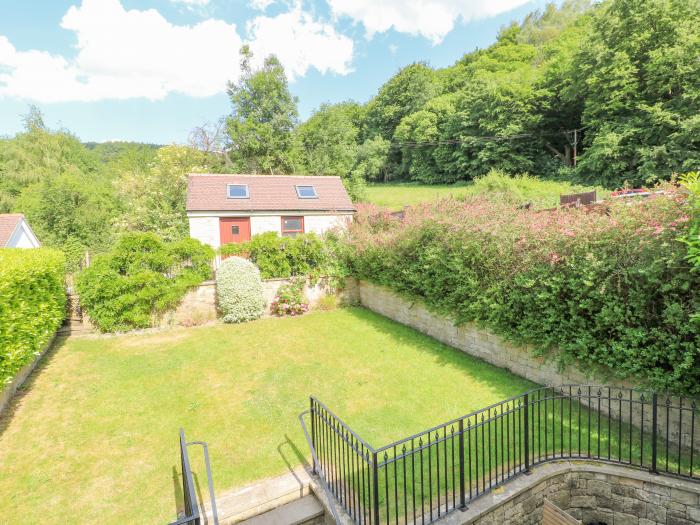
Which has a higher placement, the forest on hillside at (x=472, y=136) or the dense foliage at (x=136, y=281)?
the forest on hillside at (x=472, y=136)

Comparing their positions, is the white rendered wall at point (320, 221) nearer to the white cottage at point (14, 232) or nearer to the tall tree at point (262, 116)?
the tall tree at point (262, 116)

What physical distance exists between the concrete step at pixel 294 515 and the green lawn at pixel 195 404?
64 cm

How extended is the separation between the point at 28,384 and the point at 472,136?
37.1 meters

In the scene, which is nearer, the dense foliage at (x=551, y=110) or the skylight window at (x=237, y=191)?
the skylight window at (x=237, y=191)

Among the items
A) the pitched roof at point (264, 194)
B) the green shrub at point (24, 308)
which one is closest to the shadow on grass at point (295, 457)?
the green shrub at point (24, 308)

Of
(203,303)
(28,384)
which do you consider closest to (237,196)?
(203,303)

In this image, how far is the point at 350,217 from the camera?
18.2 metres

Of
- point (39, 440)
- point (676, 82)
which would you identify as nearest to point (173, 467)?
point (39, 440)

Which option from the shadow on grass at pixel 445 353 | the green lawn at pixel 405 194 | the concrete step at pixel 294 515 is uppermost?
the green lawn at pixel 405 194

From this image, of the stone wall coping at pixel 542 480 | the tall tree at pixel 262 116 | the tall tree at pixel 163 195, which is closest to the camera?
the stone wall coping at pixel 542 480

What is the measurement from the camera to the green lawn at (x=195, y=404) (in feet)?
15.7

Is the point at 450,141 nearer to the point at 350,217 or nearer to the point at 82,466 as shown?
the point at 350,217

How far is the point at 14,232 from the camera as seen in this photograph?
1878cm

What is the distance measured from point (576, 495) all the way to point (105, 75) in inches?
1732
